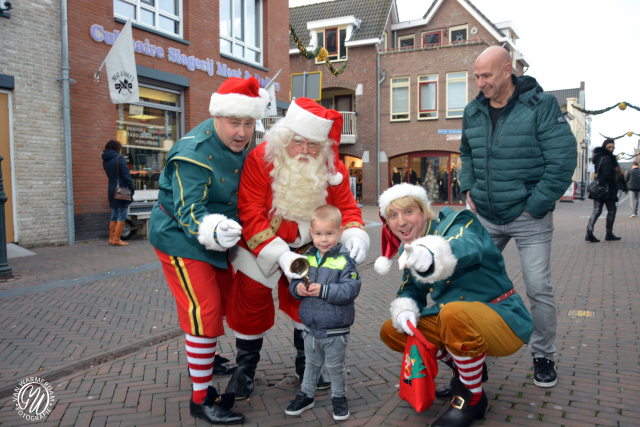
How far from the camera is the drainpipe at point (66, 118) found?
30.1ft

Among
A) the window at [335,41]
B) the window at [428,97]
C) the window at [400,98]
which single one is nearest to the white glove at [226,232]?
the window at [428,97]

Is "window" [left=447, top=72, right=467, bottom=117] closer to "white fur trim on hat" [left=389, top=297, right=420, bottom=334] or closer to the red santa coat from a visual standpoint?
the red santa coat

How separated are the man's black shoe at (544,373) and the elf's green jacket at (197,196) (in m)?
2.13

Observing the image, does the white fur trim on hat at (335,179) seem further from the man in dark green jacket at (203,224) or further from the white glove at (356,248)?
the man in dark green jacket at (203,224)

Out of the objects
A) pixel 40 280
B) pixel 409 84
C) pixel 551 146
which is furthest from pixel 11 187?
pixel 409 84

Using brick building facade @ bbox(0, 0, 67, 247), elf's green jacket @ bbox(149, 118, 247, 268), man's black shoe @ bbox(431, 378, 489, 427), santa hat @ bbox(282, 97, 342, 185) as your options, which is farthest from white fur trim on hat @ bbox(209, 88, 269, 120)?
brick building facade @ bbox(0, 0, 67, 247)

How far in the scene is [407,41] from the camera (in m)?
25.9

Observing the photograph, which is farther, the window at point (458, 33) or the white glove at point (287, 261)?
the window at point (458, 33)

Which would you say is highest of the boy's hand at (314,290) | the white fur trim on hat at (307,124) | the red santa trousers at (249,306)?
the white fur trim on hat at (307,124)

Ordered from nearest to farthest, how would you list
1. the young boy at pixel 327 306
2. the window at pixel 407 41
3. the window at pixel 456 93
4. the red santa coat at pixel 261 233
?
the young boy at pixel 327 306
the red santa coat at pixel 261 233
the window at pixel 456 93
the window at pixel 407 41

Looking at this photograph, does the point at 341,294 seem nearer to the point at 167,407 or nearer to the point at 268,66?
the point at 167,407

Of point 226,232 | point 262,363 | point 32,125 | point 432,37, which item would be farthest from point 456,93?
point 226,232

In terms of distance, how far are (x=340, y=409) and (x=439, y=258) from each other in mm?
1066

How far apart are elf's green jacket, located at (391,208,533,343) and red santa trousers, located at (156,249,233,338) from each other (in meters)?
1.03
